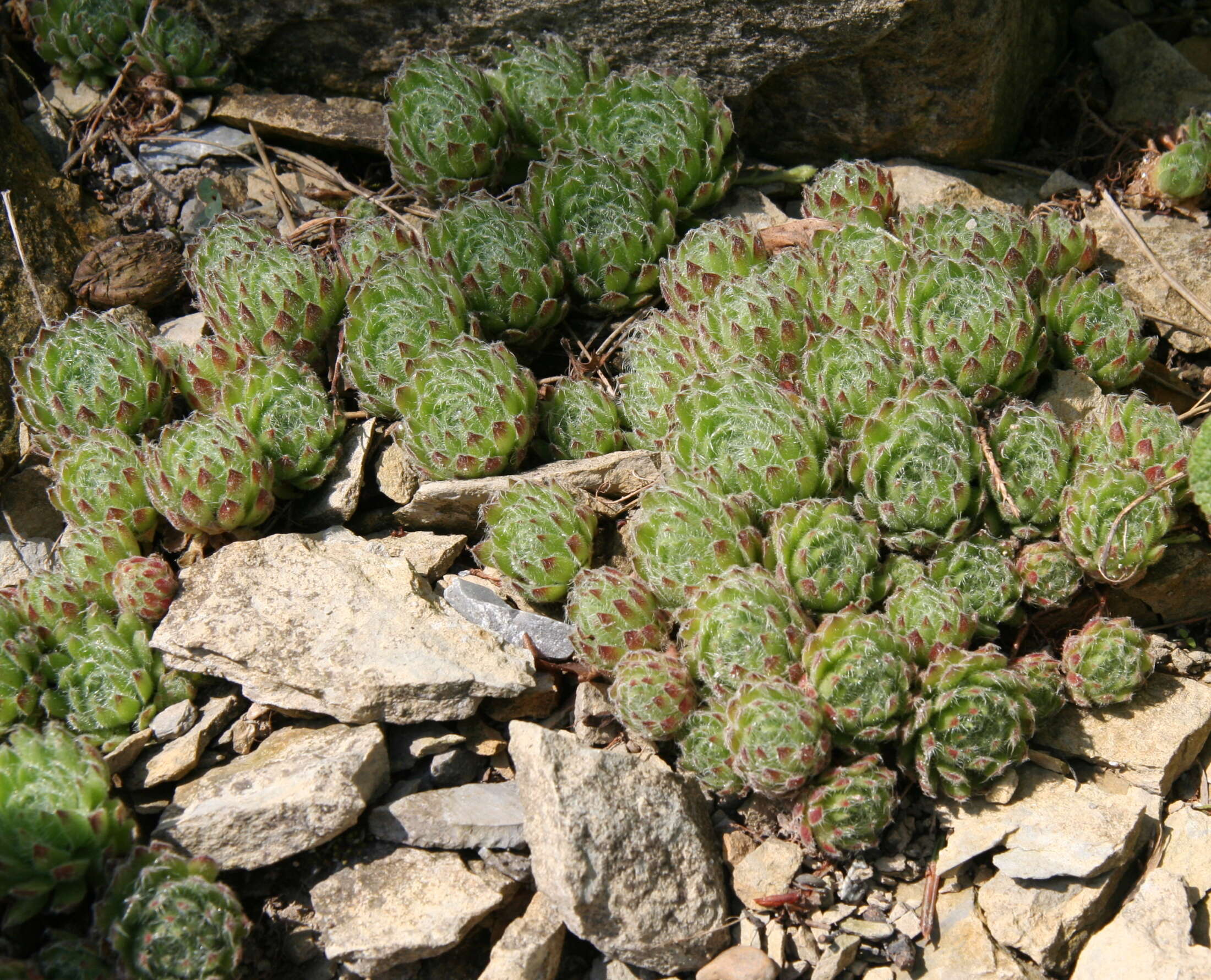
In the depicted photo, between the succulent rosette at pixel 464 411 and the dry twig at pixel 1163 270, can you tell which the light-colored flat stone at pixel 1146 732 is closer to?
the dry twig at pixel 1163 270

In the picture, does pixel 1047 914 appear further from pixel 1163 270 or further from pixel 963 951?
pixel 1163 270

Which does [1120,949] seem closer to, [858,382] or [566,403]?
[858,382]

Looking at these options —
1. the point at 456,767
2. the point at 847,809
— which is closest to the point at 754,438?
the point at 847,809

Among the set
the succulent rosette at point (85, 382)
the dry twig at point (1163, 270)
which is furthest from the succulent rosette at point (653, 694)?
the dry twig at point (1163, 270)

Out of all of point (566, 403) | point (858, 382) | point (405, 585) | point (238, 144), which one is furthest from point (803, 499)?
point (238, 144)

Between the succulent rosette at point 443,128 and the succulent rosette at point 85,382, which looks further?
the succulent rosette at point 443,128

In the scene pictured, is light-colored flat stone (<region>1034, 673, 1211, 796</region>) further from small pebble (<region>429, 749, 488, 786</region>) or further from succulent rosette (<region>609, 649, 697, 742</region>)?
small pebble (<region>429, 749, 488, 786</region>)
